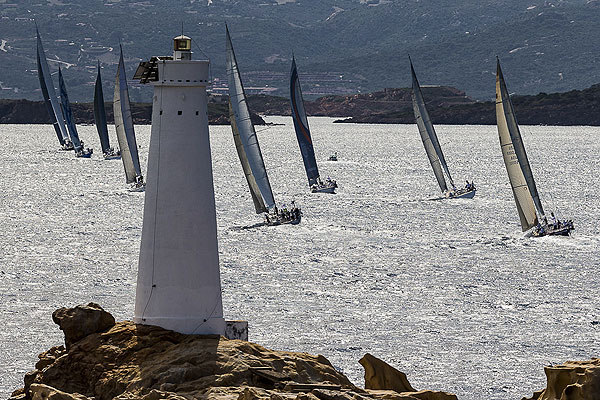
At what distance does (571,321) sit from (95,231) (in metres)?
41.7

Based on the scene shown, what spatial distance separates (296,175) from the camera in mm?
147875

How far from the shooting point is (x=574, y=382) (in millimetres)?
21859

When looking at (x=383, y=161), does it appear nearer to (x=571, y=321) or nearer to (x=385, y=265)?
(x=385, y=265)

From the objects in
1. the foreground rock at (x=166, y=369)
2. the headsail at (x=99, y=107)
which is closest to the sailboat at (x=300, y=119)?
the headsail at (x=99, y=107)

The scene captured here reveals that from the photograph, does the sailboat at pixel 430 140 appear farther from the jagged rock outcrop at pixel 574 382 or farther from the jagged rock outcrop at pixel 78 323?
the jagged rock outcrop at pixel 78 323

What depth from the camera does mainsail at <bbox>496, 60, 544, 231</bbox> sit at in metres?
75.1

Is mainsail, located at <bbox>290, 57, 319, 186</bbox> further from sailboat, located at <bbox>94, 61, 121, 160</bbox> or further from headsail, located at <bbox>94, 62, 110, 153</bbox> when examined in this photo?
headsail, located at <bbox>94, 62, 110, 153</bbox>

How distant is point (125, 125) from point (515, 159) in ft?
145

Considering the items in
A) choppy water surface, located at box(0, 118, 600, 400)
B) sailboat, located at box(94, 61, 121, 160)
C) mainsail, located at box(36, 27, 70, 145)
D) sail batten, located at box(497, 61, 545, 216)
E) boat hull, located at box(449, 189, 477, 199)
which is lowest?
choppy water surface, located at box(0, 118, 600, 400)

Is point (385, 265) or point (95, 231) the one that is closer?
point (385, 265)

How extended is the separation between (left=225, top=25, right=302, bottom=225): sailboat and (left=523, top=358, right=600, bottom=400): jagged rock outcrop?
5296cm

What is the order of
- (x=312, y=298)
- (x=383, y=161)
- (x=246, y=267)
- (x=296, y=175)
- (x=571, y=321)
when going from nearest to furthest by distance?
(x=571, y=321)
(x=312, y=298)
(x=246, y=267)
(x=296, y=175)
(x=383, y=161)

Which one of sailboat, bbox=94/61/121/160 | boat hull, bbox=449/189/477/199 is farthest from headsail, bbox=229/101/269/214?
sailboat, bbox=94/61/121/160

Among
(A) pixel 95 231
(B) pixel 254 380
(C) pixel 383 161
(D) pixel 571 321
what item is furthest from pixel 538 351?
(C) pixel 383 161
